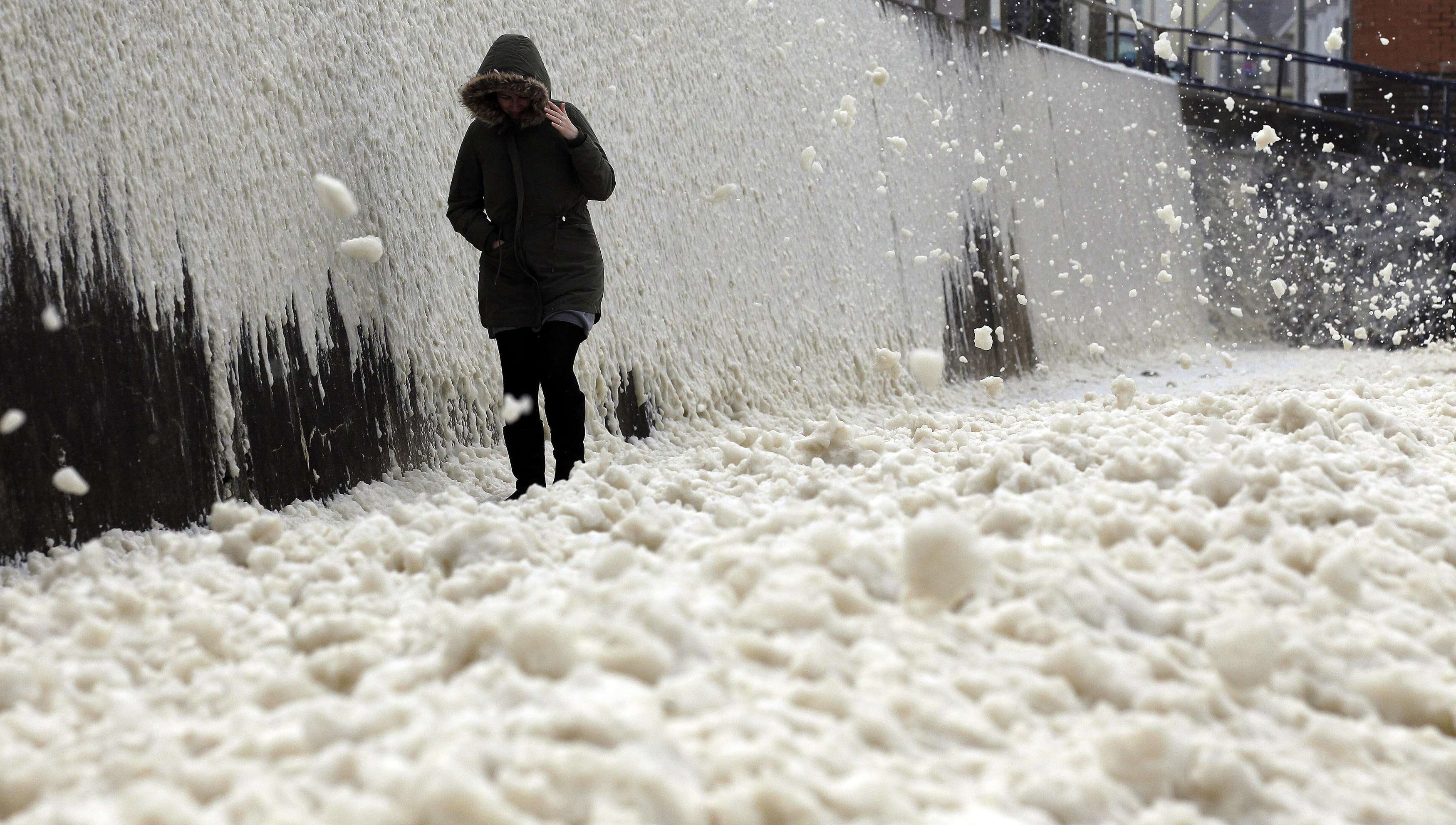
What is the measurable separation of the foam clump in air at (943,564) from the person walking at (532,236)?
1.77m

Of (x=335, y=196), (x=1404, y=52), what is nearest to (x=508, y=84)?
(x=335, y=196)

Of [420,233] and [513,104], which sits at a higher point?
[513,104]

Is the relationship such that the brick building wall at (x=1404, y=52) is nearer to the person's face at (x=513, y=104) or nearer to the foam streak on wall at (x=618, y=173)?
the foam streak on wall at (x=618, y=173)

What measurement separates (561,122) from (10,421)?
60.0 inches

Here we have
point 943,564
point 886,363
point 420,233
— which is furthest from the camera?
point 886,363

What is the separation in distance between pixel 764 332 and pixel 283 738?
412cm

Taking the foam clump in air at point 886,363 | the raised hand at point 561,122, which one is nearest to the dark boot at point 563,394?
the raised hand at point 561,122

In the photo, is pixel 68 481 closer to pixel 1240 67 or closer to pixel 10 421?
pixel 10 421

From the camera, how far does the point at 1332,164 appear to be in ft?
34.7

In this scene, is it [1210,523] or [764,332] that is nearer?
[1210,523]

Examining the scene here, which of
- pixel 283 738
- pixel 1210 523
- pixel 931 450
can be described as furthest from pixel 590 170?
pixel 283 738

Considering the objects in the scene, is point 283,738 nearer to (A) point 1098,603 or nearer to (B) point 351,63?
(A) point 1098,603

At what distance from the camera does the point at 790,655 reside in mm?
1565

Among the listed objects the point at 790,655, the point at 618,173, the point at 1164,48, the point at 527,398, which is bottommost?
the point at 790,655
